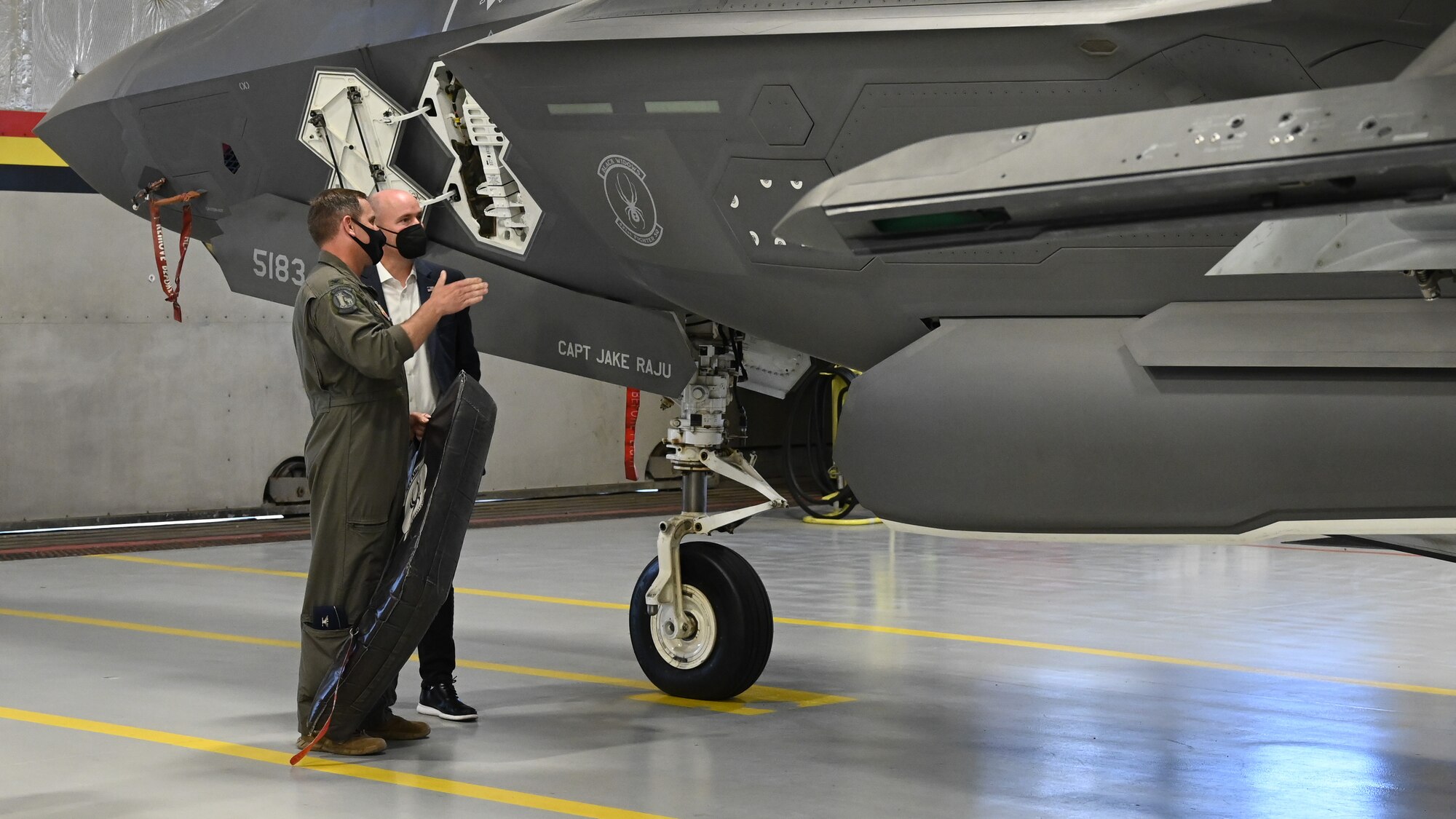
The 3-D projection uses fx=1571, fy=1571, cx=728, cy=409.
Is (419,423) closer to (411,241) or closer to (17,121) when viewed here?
(411,241)

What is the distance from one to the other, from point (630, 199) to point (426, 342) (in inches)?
43.2

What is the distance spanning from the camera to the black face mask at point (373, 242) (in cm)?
622

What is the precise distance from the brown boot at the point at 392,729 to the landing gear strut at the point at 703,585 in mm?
1316

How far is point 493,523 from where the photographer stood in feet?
52.4

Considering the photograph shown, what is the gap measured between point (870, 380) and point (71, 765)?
3347mm

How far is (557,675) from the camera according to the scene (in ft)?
26.2

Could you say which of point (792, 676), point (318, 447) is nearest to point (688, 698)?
point (792, 676)

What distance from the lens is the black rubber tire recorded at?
718 centimetres

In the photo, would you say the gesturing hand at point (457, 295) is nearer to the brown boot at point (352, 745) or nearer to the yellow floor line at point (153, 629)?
the brown boot at point (352, 745)

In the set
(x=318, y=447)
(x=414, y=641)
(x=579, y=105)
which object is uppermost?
(x=579, y=105)

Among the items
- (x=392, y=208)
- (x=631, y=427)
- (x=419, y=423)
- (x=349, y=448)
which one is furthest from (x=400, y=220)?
(x=631, y=427)

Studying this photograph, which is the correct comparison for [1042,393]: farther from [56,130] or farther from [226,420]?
[226,420]

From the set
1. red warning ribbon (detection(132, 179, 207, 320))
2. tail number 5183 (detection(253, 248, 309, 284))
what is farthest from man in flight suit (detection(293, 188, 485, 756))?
red warning ribbon (detection(132, 179, 207, 320))

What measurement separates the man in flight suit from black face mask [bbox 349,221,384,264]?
0.25 meters
